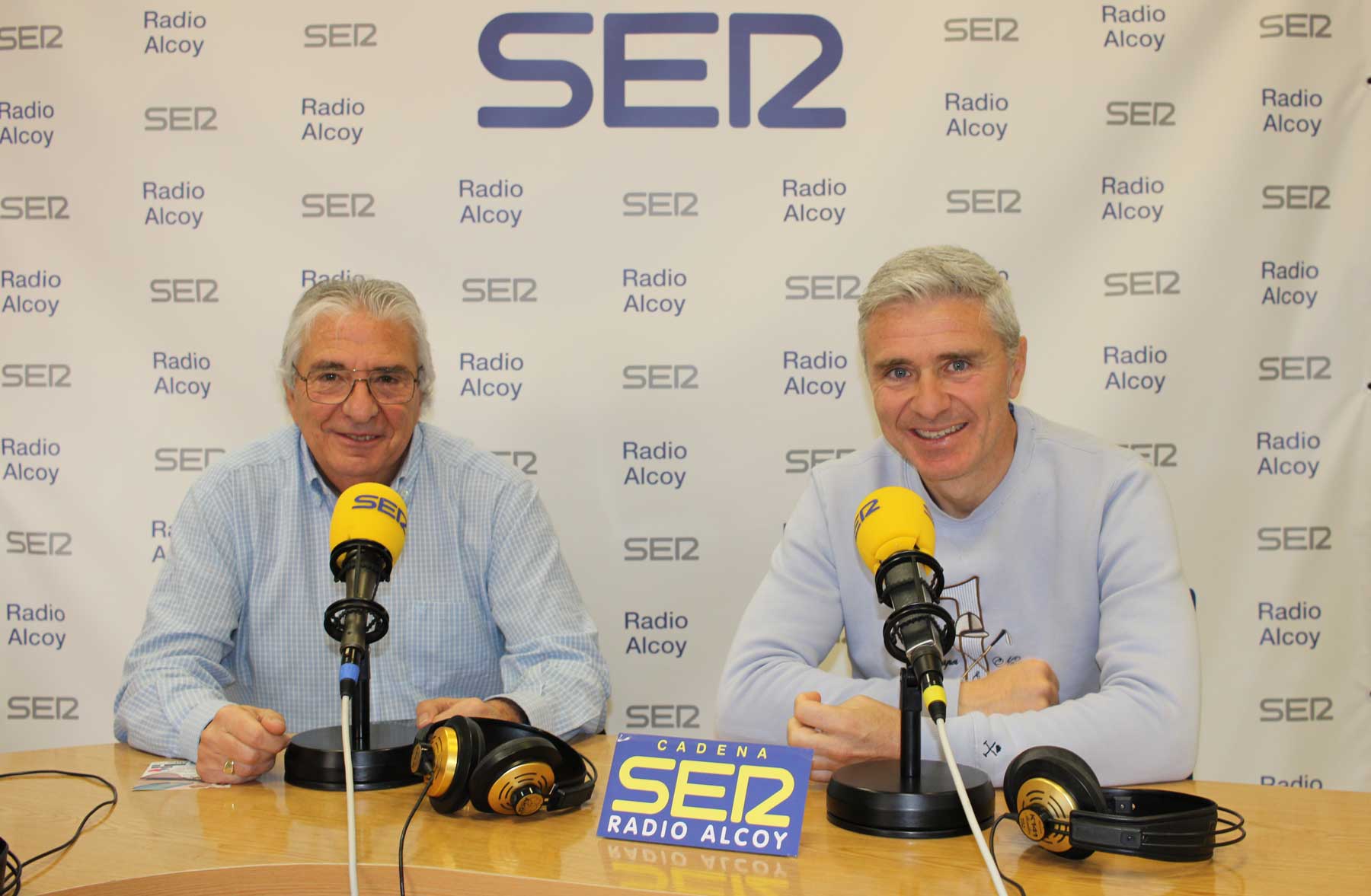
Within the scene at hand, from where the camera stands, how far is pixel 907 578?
1.46 m

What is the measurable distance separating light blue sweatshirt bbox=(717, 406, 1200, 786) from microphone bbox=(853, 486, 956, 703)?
51 centimetres

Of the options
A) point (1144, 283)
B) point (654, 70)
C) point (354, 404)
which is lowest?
point (354, 404)

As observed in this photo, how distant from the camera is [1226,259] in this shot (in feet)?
11.0

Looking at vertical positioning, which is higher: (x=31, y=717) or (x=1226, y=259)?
(x=1226, y=259)

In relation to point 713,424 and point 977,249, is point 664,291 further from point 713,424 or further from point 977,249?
point 977,249

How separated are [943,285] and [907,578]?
940 mm

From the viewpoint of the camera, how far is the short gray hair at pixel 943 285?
224 cm

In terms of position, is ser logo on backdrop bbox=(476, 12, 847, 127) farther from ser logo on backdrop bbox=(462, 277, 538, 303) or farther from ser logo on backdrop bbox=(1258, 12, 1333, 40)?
ser logo on backdrop bbox=(1258, 12, 1333, 40)

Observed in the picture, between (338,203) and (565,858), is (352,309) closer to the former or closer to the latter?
(338,203)

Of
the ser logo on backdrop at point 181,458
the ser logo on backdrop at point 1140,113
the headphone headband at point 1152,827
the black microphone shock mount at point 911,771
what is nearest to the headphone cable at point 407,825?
the black microphone shock mount at point 911,771

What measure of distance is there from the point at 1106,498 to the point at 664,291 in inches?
62.6

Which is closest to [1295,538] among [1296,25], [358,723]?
[1296,25]

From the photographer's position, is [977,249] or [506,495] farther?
[977,249]

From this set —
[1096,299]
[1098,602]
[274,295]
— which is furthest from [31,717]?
[1096,299]
